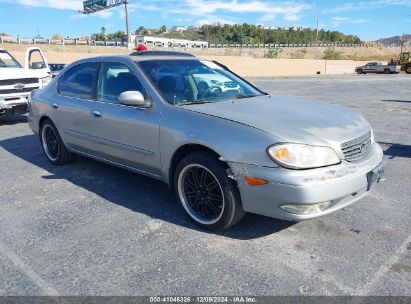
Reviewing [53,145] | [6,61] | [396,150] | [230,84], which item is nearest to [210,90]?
[230,84]

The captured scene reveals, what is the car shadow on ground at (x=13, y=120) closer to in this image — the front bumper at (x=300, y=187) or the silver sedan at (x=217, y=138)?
the silver sedan at (x=217, y=138)

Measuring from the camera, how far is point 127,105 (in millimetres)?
3947

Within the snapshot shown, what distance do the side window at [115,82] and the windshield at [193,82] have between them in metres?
0.17

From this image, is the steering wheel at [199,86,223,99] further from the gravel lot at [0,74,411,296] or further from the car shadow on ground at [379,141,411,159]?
the car shadow on ground at [379,141,411,159]

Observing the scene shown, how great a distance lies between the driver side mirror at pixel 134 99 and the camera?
3.71 m

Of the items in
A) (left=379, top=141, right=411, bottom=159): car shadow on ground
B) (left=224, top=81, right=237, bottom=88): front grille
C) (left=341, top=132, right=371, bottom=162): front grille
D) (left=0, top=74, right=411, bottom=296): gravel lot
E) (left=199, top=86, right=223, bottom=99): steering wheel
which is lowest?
(left=0, top=74, right=411, bottom=296): gravel lot

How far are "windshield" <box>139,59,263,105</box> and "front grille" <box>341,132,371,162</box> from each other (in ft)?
4.48

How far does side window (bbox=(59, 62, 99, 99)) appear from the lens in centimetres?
462

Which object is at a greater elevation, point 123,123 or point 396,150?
point 123,123

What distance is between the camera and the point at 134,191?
14.7 ft

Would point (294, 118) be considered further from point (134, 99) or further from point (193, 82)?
point (134, 99)

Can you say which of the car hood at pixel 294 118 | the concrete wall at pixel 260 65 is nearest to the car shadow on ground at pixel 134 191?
the car hood at pixel 294 118

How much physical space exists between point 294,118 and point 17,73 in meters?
8.02

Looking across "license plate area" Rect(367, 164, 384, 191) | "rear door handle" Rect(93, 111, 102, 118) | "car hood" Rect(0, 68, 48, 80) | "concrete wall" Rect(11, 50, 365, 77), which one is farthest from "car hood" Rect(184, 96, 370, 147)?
"concrete wall" Rect(11, 50, 365, 77)
